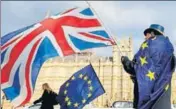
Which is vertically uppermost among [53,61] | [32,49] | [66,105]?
[53,61]

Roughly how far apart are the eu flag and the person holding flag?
125 inches

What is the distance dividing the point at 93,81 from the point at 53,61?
7221 cm

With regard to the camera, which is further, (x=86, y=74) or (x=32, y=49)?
(x=86, y=74)

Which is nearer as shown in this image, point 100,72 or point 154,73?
point 154,73

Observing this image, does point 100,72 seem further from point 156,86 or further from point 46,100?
point 156,86

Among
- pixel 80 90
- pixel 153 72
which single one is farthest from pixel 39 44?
pixel 153 72

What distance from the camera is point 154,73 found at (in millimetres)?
3516

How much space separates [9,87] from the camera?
5.28m

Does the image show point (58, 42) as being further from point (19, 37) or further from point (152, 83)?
point (152, 83)

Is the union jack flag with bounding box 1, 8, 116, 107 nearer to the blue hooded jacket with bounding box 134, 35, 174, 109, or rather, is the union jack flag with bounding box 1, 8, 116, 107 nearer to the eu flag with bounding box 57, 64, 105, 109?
the eu flag with bounding box 57, 64, 105, 109

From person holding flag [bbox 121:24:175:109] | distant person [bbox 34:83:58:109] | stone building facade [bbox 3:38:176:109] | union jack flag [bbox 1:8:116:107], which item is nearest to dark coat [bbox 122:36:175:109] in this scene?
person holding flag [bbox 121:24:175:109]

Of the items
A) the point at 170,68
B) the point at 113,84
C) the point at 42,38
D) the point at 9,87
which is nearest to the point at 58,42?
the point at 42,38

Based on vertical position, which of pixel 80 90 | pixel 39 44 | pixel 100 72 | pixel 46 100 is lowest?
pixel 46 100

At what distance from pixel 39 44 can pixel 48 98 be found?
1.95 m
